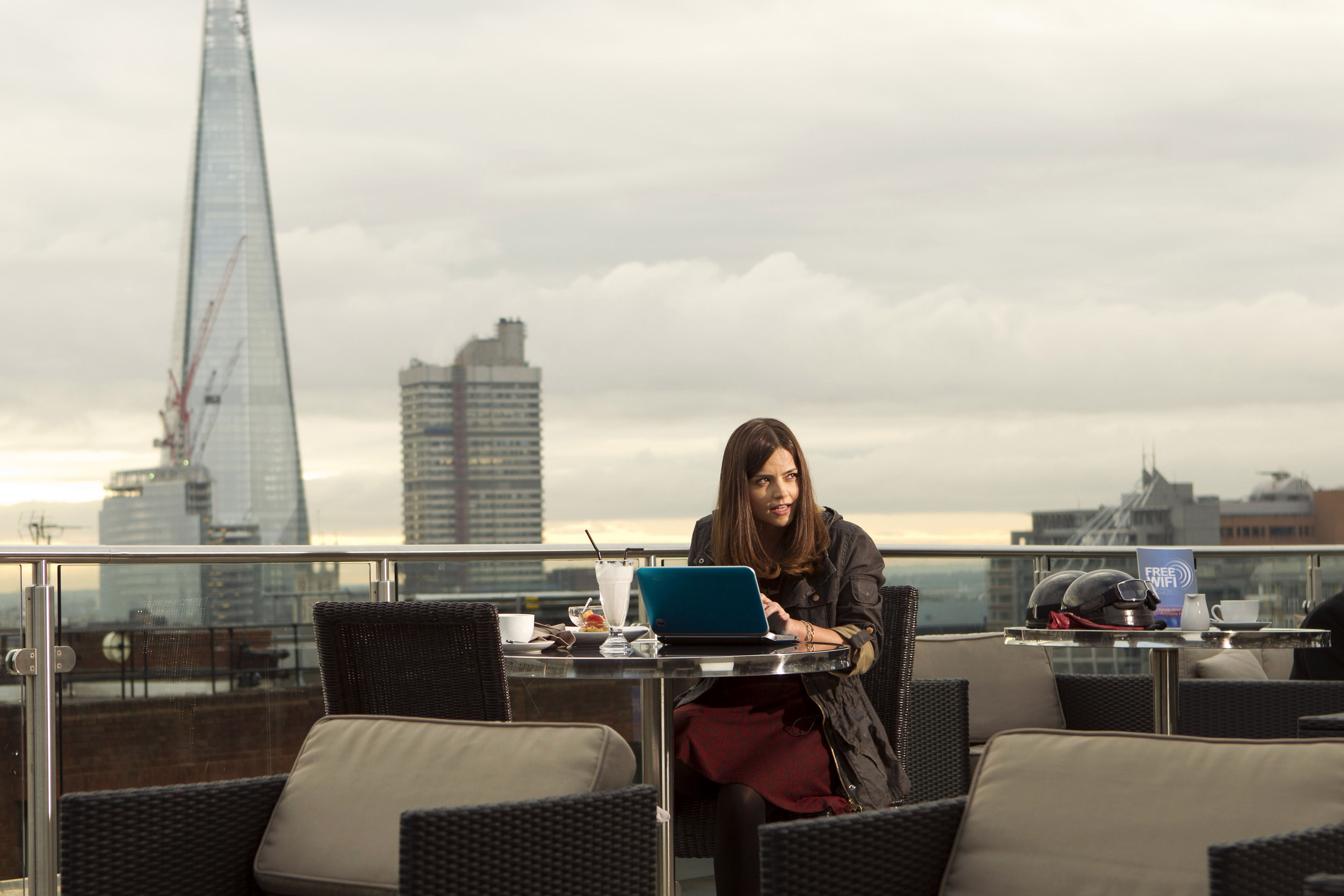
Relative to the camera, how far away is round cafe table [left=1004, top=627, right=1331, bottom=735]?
10.5 feet

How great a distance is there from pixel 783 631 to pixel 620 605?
356mm

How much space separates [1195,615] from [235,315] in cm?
9625

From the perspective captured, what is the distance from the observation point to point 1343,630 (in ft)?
12.9

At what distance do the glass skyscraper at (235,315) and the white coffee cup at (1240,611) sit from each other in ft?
292

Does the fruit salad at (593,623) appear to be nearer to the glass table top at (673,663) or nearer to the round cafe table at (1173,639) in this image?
the glass table top at (673,663)

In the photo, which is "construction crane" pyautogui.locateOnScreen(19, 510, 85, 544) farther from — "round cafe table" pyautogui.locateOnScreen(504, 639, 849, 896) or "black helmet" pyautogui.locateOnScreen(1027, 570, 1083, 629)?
"black helmet" pyautogui.locateOnScreen(1027, 570, 1083, 629)

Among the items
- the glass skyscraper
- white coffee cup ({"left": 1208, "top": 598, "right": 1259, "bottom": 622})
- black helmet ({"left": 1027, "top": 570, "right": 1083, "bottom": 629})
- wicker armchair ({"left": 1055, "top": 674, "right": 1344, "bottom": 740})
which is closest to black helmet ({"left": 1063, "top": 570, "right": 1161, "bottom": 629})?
black helmet ({"left": 1027, "top": 570, "right": 1083, "bottom": 629})

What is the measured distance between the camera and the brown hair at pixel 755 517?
10.00 ft

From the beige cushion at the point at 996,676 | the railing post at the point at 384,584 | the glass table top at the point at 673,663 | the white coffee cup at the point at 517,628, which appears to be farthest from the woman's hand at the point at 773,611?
the beige cushion at the point at 996,676

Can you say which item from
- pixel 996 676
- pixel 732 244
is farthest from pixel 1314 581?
pixel 732 244

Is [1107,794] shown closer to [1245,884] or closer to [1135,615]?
[1245,884]

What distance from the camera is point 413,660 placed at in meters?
2.59

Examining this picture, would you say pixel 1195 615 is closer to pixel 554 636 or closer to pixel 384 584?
pixel 554 636

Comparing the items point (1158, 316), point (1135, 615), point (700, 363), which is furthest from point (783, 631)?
point (700, 363)
